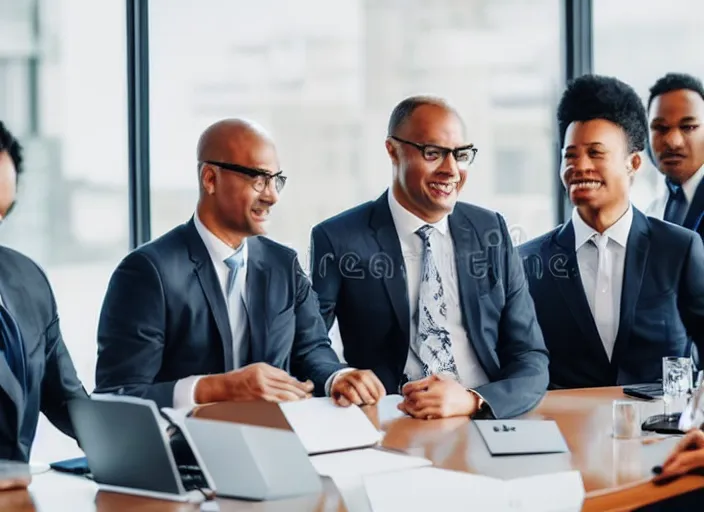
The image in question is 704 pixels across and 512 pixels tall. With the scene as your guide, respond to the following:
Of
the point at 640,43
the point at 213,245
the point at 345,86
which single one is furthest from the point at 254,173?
the point at 640,43

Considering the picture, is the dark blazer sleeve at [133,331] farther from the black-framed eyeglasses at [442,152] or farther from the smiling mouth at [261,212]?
→ the black-framed eyeglasses at [442,152]

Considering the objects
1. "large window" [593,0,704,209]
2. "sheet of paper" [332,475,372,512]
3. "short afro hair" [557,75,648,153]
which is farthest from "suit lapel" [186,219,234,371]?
"large window" [593,0,704,209]

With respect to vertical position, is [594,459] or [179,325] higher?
[179,325]

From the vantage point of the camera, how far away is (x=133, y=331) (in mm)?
3125

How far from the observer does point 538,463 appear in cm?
252

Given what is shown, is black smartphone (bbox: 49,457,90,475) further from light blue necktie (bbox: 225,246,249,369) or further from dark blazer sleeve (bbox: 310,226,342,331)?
dark blazer sleeve (bbox: 310,226,342,331)

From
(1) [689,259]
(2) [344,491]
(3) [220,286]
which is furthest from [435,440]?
(1) [689,259]

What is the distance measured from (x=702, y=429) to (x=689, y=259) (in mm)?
1148

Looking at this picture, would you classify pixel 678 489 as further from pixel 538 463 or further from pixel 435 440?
pixel 435 440

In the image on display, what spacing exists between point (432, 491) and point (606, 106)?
7.34 feet

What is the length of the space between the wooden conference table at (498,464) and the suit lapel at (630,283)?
58 cm

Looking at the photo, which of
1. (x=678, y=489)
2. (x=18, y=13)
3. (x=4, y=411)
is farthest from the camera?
(x=18, y=13)

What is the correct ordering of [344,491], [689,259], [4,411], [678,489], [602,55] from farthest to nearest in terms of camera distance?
[602,55] → [689,259] → [4,411] → [678,489] → [344,491]

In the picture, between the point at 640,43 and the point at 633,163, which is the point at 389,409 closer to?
the point at 633,163
